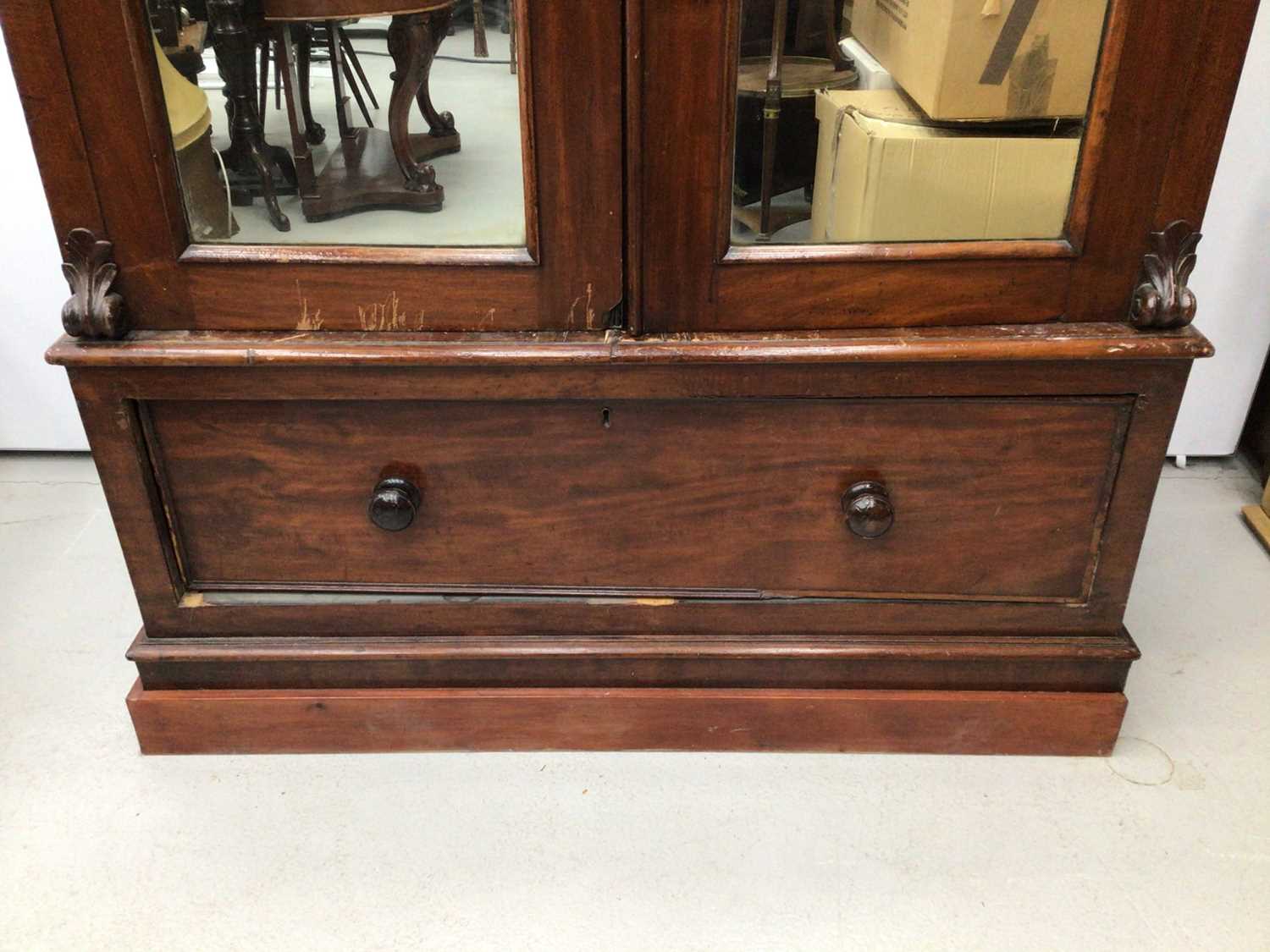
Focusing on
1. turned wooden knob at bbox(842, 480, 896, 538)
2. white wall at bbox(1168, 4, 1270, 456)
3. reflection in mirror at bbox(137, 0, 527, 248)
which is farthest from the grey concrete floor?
reflection in mirror at bbox(137, 0, 527, 248)

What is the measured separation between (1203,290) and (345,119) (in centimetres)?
145

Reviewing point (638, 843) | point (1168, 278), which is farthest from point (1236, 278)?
point (638, 843)

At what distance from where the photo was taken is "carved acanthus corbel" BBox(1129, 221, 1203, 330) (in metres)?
1.16

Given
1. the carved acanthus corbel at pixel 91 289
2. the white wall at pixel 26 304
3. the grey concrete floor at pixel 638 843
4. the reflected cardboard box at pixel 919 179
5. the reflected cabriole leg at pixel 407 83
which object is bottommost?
the grey concrete floor at pixel 638 843

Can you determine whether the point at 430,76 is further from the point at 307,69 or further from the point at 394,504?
the point at 394,504

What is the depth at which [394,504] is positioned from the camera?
129 cm

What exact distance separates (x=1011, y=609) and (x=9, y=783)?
4.21 feet

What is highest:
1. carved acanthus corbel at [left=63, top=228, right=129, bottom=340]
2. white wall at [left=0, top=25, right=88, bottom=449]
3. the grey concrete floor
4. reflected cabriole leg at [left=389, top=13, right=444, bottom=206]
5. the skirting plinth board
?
reflected cabriole leg at [left=389, top=13, right=444, bottom=206]

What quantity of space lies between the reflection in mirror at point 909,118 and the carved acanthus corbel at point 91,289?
654mm

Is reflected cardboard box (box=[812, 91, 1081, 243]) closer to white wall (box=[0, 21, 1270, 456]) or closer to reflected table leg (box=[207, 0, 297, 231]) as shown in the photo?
reflected table leg (box=[207, 0, 297, 231])

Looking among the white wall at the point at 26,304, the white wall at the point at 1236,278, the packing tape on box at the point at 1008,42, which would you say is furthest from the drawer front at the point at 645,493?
the white wall at the point at 1236,278

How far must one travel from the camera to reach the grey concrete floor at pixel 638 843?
4.13 ft

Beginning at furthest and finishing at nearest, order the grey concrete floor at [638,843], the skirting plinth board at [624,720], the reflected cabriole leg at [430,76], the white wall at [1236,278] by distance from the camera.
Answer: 1. the white wall at [1236,278]
2. the skirting plinth board at [624,720]
3. the grey concrete floor at [638,843]
4. the reflected cabriole leg at [430,76]

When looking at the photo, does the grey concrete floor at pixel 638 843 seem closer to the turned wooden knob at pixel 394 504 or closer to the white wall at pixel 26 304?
the turned wooden knob at pixel 394 504
